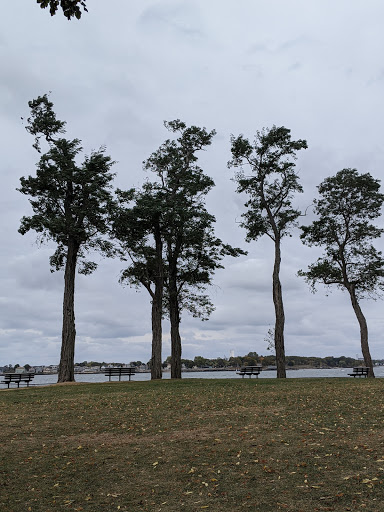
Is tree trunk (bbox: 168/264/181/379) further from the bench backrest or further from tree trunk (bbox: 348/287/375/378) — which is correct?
tree trunk (bbox: 348/287/375/378)

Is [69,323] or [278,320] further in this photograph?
[278,320]

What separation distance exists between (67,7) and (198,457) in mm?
7899

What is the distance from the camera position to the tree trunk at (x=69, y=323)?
96.1 ft

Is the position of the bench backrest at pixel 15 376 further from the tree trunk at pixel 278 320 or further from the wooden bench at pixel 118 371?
the tree trunk at pixel 278 320

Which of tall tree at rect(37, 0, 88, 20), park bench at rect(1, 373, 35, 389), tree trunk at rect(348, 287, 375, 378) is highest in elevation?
tall tree at rect(37, 0, 88, 20)

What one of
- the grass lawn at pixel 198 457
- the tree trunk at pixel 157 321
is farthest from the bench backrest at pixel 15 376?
the grass lawn at pixel 198 457

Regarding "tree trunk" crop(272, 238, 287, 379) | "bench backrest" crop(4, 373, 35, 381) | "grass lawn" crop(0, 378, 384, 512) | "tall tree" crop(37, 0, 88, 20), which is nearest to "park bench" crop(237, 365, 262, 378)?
"tree trunk" crop(272, 238, 287, 379)

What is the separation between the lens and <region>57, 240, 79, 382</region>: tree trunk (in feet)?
96.1

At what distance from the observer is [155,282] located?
31.7 metres

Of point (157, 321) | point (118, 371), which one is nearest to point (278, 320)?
point (157, 321)

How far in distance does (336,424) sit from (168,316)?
23.7 m

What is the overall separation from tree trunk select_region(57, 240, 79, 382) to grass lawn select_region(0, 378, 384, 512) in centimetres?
1495

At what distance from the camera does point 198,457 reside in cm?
872

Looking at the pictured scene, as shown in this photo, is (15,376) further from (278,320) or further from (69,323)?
(278,320)
